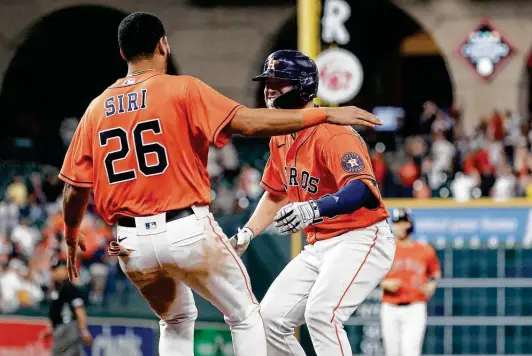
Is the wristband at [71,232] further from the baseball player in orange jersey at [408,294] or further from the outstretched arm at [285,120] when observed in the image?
the baseball player in orange jersey at [408,294]

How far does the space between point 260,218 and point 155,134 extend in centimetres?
141

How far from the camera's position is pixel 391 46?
2864 cm

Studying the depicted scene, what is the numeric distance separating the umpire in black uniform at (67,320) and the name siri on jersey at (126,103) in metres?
6.24

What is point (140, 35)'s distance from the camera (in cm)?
570

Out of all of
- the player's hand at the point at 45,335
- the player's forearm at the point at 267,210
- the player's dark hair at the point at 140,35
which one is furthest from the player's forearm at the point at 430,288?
the player's dark hair at the point at 140,35

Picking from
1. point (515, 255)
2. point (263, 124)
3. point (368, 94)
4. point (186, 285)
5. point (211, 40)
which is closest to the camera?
point (263, 124)

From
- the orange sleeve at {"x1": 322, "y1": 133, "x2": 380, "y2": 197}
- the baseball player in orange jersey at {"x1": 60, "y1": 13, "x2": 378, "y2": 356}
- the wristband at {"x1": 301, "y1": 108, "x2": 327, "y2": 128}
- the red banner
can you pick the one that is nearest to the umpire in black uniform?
the red banner

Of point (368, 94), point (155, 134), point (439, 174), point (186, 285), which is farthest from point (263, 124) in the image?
point (368, 94)

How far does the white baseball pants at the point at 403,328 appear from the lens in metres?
11.5

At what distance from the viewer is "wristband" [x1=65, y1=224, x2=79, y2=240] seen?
5.97 meters

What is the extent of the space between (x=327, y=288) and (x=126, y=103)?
4.92 feet

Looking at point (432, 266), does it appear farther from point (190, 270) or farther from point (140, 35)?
point (140, 35)

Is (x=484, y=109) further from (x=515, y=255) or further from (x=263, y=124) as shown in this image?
(x=263, y=124)

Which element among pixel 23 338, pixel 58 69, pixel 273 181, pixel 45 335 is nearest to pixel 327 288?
pixel 273 181
